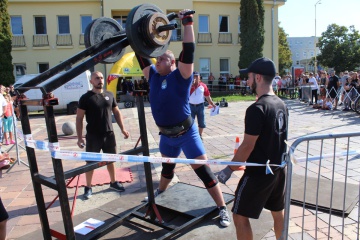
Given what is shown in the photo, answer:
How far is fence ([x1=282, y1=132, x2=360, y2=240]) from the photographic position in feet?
8.89

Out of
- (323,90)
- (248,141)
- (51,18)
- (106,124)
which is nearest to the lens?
(248,141)

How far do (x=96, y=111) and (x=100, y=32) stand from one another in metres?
1.62

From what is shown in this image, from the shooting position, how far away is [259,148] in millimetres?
2617

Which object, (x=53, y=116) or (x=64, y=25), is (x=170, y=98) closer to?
(x=53, y=116)

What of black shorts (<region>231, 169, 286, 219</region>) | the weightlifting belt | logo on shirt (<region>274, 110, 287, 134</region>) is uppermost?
logo on shirt (<region>274, 110, 287, 134</region>)

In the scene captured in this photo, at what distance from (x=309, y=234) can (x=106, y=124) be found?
3029 mm

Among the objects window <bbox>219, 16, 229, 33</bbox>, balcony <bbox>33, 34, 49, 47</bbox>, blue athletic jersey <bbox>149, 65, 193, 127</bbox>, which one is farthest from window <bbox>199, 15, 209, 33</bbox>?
blue athletic jersey <bbox>149, 65, 193, 127</bbox>

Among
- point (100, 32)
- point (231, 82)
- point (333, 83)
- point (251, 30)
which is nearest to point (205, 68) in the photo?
point (231, 82)

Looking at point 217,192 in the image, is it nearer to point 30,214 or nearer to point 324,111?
point 30,214

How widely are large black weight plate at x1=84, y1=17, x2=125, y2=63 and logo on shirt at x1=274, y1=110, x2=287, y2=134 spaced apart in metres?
1.58

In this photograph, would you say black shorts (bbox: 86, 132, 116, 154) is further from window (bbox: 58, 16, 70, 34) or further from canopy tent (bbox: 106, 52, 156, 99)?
window (bbox: 58, 16, 70, 34)

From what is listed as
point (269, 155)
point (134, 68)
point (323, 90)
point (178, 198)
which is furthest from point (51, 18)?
point (269, 155)

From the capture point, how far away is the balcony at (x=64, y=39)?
23.7 meters

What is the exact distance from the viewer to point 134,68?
17.5 m
